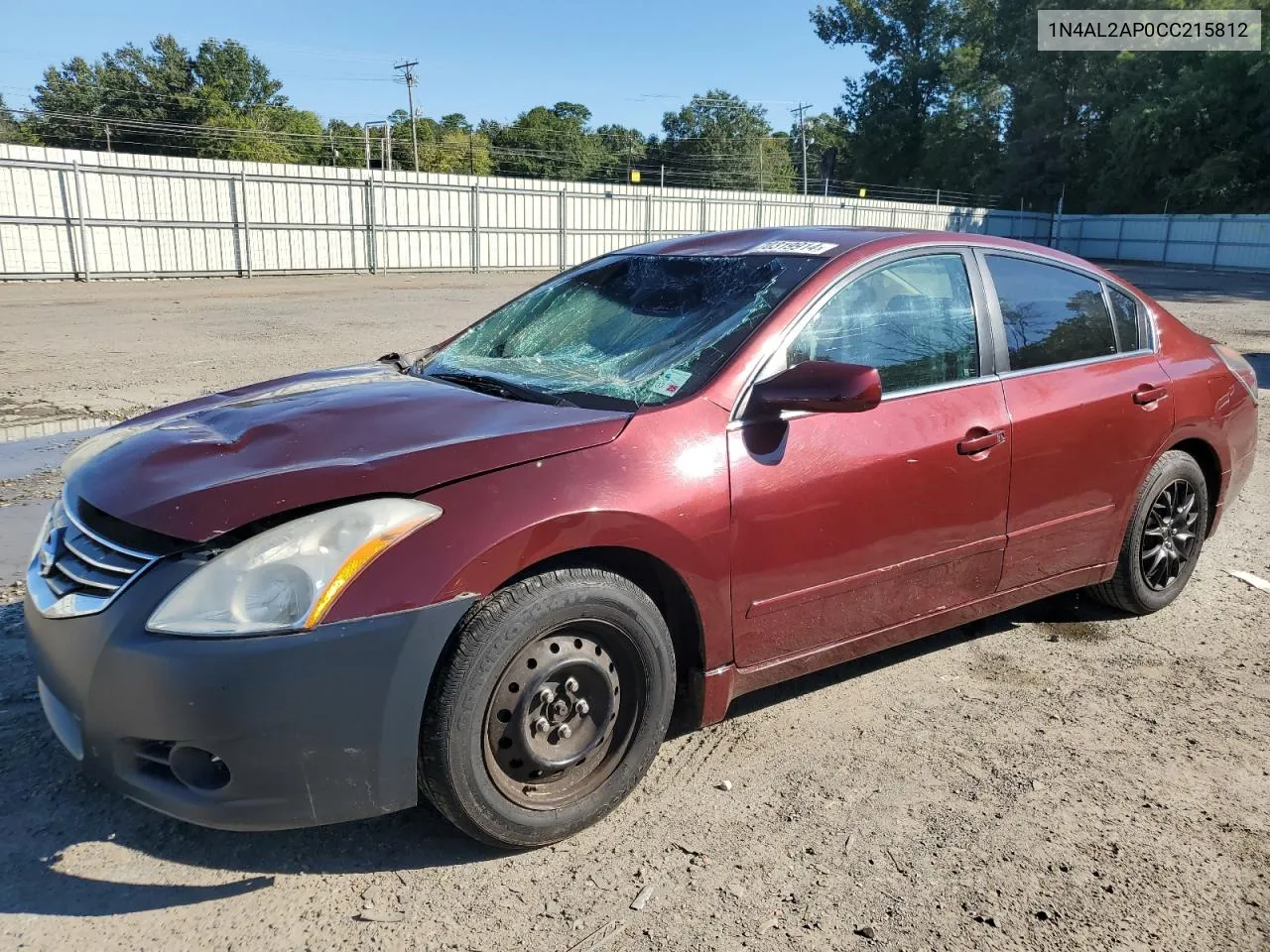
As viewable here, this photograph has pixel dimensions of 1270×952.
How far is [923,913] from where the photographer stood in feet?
7.81

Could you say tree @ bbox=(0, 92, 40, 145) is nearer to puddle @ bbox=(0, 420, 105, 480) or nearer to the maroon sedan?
puddle @ bbox=(0, 420, 105, 480)

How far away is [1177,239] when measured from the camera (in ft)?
137

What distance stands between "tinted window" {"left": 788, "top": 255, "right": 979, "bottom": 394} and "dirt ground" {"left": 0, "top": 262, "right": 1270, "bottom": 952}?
3.87 ft

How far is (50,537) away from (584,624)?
146 centimetres

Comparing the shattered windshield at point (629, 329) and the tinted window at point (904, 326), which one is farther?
the tinted window at point (904, 326)

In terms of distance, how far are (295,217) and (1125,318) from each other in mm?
23753

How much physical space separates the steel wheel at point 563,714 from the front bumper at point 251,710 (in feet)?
0.84

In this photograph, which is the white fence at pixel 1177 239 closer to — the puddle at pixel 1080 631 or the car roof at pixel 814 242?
the puddle at pixel 1080 631

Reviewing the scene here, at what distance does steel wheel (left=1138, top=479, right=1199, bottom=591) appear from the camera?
4.18 m

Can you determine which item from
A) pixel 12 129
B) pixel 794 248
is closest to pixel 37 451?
pixel 794 248

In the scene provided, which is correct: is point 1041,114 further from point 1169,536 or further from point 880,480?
point 880,480

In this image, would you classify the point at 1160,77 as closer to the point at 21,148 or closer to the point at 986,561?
the point at 21,148

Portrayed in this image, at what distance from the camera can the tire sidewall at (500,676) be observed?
7.69 ft

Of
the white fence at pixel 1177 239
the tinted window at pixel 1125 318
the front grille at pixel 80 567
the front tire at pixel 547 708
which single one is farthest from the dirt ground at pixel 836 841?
the white fence at pixel 1177 239
